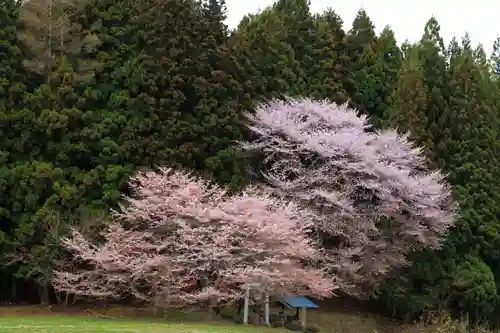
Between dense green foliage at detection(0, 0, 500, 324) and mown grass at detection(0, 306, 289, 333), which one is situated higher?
dense green foliage at detection(0, 0, 500, 324)

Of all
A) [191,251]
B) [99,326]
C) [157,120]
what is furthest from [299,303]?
[157,120]

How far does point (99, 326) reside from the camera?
1766cm

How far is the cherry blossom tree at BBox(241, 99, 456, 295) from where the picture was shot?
84.4 ft

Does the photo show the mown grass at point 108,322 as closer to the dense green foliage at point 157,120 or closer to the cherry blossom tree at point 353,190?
the dense green foliage at point 157,120

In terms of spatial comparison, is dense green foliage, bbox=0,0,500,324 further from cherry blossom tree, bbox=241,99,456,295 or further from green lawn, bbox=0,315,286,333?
green lawn, bbox=0,315,286,333

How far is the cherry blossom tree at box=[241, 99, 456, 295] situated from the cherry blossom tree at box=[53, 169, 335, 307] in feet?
10.4

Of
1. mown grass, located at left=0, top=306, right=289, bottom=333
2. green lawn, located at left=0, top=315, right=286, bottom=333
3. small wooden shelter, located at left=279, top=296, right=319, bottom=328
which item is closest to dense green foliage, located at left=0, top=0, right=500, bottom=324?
mown grass, located at left=0, top=306, right=289, bottom=333

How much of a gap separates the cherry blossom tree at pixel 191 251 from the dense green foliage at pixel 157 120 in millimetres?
1827

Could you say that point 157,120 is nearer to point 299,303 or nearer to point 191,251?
point 191,251

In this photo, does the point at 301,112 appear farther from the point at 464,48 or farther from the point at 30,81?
the point at 464,48

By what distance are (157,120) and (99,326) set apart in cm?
977

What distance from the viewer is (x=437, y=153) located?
99.2ft

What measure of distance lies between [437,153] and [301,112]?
6493mm

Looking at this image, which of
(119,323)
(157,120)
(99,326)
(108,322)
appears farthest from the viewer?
(157,120)
